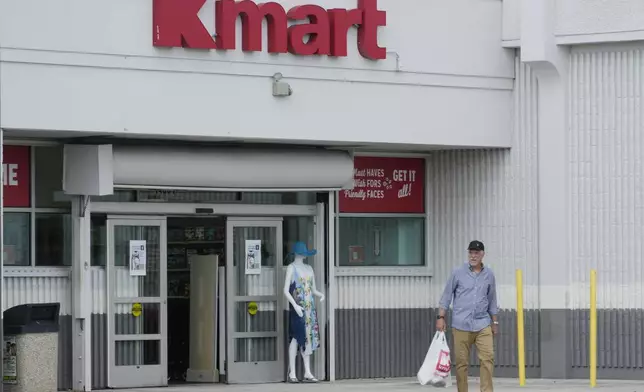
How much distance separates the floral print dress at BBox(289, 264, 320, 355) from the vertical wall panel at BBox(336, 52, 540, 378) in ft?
2.43

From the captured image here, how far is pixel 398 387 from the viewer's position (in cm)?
1941

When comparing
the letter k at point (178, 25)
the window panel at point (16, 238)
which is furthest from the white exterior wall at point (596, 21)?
the window panel at point (16, 238)

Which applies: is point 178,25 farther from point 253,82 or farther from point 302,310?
point 302,310

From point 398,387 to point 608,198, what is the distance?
3.77 meters

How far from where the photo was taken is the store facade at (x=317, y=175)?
57.7 feet

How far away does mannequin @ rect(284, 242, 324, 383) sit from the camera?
19750 mm

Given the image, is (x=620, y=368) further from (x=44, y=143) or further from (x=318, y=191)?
(x=44, y=143)

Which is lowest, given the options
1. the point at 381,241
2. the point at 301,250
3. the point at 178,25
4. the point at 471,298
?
the point at 471,298

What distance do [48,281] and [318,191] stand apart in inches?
151

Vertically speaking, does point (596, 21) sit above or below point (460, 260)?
above

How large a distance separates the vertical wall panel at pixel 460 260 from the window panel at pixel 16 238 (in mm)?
4534

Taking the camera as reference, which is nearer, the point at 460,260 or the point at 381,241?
the point at 460,260

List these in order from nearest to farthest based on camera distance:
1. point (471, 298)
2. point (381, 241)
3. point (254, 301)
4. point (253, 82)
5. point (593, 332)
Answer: point (471, 298) < point (253, 82) < point (593, 332) < point (254, 301) < point (381, 241)

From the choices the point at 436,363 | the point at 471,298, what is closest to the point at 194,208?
the point at 436,363
